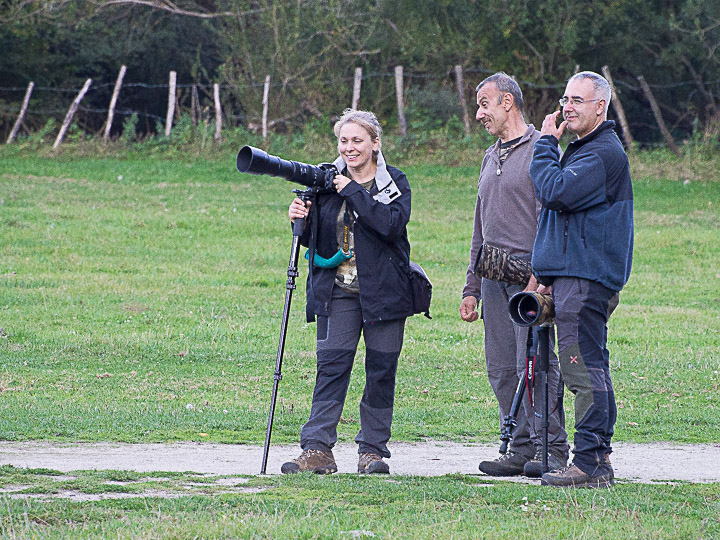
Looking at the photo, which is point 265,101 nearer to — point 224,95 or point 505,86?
point 224,95

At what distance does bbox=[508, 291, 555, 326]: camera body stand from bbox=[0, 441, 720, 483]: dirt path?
84 centimetres

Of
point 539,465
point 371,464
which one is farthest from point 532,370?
point 371,464

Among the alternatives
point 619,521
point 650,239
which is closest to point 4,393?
point 619,521

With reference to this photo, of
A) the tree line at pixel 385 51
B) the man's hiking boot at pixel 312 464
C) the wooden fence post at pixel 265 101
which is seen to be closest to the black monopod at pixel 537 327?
the man's hiking boot at pixel 312 464

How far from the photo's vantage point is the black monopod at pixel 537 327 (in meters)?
5.37

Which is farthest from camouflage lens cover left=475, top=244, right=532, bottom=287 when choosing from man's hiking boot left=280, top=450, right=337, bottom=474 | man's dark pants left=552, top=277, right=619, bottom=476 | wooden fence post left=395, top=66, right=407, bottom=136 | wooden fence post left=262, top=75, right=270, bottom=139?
wooden fence post left=262, top=75, right=270, bottom=139

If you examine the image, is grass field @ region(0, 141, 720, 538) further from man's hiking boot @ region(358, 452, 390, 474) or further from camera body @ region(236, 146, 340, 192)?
camera body @ region(236, 146, 340, 192)

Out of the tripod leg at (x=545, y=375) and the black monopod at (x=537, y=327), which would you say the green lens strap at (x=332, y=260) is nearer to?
the black monopod at (x=537, y=327)

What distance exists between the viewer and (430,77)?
95.9 feet

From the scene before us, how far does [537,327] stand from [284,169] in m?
1.51

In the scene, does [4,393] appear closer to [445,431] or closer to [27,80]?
[445,431]

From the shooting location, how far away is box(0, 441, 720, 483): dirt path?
574cm

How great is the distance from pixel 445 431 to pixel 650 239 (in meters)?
11.7

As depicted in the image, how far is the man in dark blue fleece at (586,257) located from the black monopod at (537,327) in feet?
0.22
